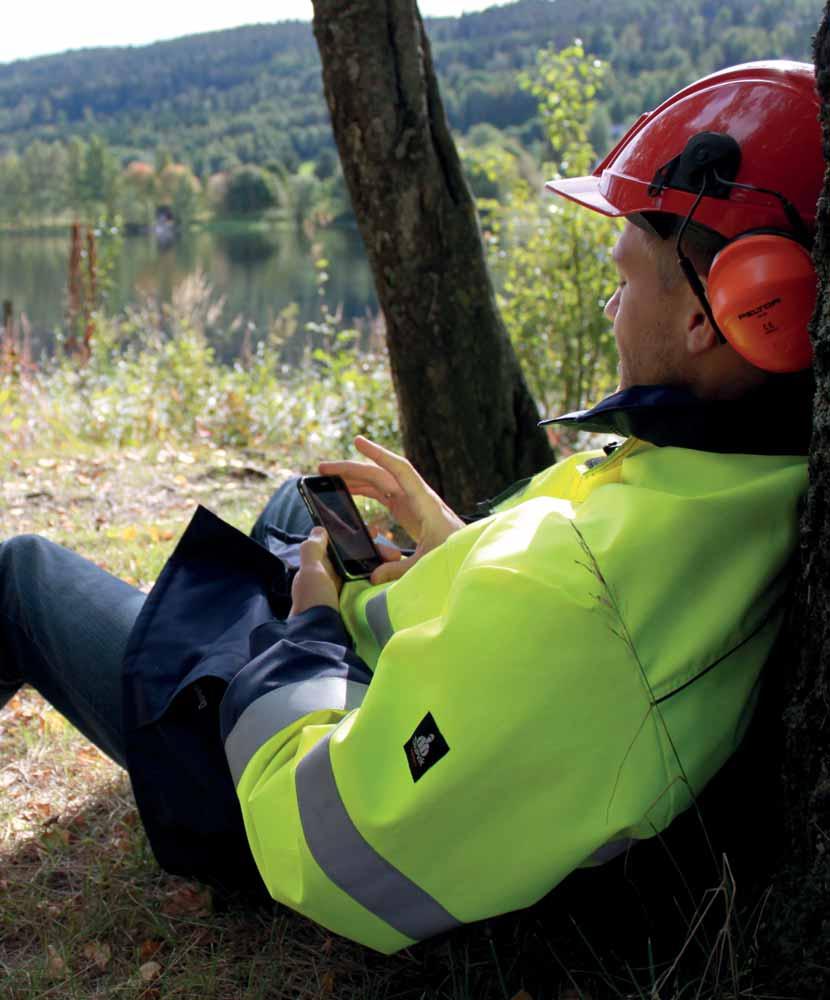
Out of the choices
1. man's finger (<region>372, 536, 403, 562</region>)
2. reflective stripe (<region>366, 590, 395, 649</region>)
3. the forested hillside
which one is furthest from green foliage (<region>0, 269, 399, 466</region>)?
the forested hillside

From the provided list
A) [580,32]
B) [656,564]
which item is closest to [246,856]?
[656,564]

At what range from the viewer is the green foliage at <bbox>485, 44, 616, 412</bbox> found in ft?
22.9

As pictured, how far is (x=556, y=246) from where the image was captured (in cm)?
725

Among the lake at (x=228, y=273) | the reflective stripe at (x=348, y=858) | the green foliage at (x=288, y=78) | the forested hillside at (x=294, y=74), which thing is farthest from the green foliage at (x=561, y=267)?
the green foliage at (x=288, y=78)

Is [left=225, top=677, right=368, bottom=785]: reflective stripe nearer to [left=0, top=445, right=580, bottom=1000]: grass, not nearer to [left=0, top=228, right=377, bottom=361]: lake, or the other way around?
[left=0, top=445, right=580, bottom=1000]: grass

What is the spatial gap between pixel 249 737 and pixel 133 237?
2731 inches

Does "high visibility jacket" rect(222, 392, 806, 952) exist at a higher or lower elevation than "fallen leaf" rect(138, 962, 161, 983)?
higher

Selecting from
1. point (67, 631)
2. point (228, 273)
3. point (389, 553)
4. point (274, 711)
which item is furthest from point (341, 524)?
point (228, 273)

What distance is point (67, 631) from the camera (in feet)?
7.21

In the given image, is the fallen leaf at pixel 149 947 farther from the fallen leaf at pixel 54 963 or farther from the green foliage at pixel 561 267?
the green foliage at pixel 561 267

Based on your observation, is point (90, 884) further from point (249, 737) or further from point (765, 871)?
point (765, 871)

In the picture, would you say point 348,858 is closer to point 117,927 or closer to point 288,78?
point 117,927

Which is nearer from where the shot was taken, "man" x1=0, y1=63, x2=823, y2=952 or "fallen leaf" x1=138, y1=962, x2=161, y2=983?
"man" x1=0, y1=63, x2=823, y2=952

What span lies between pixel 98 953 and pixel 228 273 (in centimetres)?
4402
